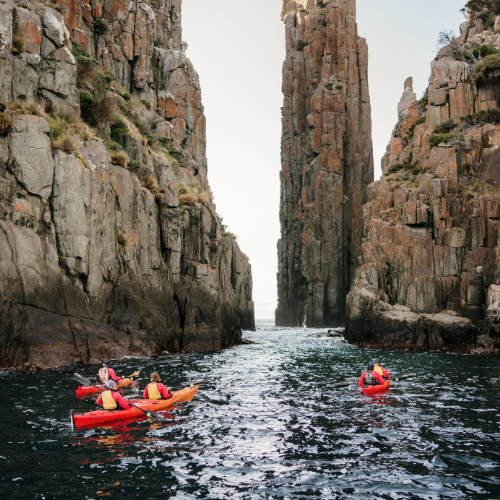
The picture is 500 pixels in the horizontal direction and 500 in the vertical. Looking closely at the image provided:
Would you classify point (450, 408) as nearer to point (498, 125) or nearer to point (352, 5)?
point (498, 125)

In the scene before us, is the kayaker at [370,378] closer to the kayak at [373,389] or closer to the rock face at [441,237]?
the kayak at [373,389]

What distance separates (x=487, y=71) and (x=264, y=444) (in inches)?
1825

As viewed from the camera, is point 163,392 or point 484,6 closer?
point 163,392

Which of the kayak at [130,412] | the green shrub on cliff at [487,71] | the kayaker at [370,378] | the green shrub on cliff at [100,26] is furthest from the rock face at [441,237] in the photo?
the green shrub on cliff at [100,26]

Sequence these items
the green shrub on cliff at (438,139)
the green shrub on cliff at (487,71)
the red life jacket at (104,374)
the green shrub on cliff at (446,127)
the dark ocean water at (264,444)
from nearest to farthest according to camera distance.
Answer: the dark ocean water at (264,444) < the red life jacket at (104,374) < the green shrub on cliff at (438,139) < the green shrub on cliff at (487,71) < the green shrub on cliff at (446,127)

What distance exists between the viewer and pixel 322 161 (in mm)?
81312

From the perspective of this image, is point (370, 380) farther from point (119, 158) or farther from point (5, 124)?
point (119, 158)

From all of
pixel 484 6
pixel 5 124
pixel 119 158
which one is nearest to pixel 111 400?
pixel 5 124

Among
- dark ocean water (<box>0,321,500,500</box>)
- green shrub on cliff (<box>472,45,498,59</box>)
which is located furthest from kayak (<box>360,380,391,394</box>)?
green shrub on cliff (<box>472,45,498,59</box>)

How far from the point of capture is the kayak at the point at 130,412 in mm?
13466

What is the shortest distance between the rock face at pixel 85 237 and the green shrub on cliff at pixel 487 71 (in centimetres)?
2841

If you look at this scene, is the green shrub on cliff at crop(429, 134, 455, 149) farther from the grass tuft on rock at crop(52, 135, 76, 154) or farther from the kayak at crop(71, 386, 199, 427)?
the kayak at crop(71, 386, 199, 427)

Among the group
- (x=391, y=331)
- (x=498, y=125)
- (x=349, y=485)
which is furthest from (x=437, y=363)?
(x=498, y=125)

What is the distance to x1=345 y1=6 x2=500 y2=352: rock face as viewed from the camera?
37406 millimetres
